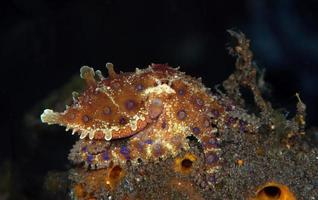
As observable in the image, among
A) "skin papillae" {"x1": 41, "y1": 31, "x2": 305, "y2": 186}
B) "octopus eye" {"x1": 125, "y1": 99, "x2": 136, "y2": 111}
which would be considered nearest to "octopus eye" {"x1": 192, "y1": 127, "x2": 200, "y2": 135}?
"skin papillae" {"x1": 41, "y1": 31, "x2": 305, "y2": 186}

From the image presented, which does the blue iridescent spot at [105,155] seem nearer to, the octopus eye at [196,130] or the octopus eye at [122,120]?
the octopus eye at [122,120]

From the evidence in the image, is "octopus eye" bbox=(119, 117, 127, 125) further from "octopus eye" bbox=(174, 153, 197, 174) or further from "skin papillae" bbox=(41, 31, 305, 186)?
"octopus eye" bbox=(174, 153, 197, 174)

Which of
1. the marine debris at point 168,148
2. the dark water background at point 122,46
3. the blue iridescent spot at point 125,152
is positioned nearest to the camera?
the marine debris at point 168,148

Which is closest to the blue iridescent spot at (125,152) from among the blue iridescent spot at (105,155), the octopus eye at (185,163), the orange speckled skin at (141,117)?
the orange speckled skin at (141,117)

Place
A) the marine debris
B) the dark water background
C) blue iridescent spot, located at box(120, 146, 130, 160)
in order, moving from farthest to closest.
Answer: the dark water background < blue iridescent spot, located at box(120, 146, 130, 160) < the marine debris

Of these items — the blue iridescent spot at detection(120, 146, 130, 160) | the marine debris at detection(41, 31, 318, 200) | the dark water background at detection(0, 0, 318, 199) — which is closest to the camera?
the marine debris at detection(41, 31, 318, 200)

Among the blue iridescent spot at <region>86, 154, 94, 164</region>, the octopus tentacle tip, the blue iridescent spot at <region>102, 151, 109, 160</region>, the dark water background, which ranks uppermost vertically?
the dark water background

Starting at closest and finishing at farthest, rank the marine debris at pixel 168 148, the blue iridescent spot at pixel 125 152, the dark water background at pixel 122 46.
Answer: the marine debris at pixel 168 148
the blue iridescent spot at pixel 125 152
the dark water background at pixel 122 46

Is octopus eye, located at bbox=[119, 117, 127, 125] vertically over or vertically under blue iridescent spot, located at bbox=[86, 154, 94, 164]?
over
